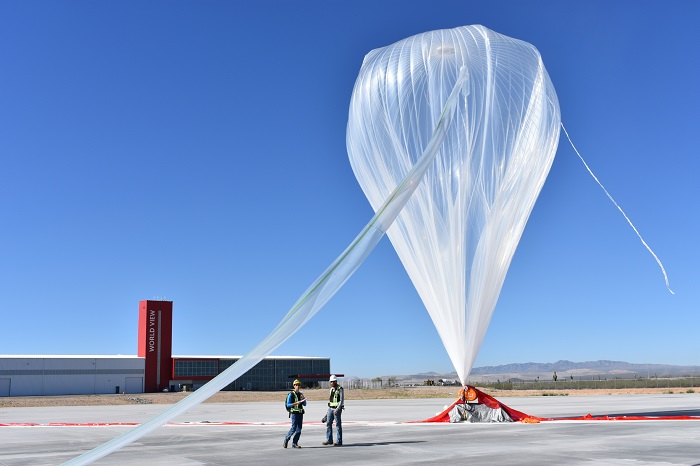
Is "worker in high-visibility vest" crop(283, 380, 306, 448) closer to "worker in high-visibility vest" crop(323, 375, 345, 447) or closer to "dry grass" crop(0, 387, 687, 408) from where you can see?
"worker in high-visibility vest" crop(323, 375, 345, 447)

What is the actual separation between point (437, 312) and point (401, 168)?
13.3ft

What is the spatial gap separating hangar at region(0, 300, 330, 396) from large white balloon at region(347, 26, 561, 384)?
55.9m

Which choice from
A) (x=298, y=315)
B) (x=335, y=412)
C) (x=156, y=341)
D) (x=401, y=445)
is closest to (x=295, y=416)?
(x=335, y=412)

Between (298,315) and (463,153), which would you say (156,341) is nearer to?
(463,153)

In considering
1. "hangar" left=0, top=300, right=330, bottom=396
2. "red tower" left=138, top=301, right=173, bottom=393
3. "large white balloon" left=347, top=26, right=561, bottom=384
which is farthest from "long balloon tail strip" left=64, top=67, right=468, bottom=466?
"red tower" left=138, top=301, right=173, bottom=393

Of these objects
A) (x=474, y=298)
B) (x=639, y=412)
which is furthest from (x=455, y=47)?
(x=639, y=412)

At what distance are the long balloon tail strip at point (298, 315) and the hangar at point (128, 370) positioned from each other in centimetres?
6374

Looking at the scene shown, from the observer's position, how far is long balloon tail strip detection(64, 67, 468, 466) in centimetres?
746

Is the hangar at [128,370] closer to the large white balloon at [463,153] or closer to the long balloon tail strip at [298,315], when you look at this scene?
the large white balloon at [463,153]

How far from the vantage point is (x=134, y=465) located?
502 inches

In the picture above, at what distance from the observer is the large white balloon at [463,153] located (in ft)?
56.9

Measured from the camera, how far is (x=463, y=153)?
17.4 metres

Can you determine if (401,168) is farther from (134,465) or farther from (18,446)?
(18,446)

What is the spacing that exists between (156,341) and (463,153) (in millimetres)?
67628
